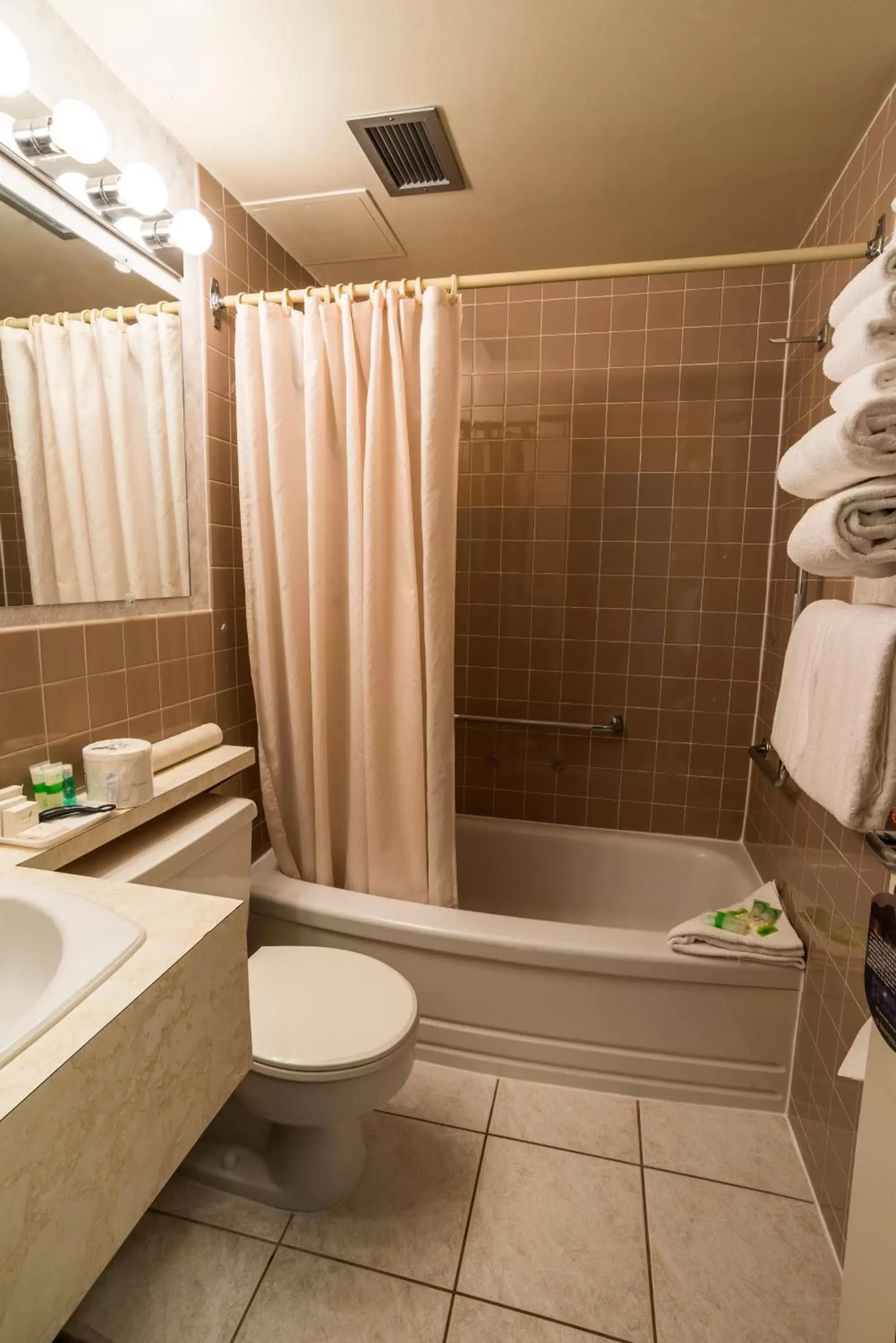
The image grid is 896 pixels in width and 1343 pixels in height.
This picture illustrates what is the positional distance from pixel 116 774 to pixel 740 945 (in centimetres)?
141

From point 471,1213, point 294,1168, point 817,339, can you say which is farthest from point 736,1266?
point 817,339

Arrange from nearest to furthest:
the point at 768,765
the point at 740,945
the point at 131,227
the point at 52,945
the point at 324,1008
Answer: the point at 52,945 < the point at 324,1008 < the point at 131,227 < the point at 740,945 < the point at 768,765

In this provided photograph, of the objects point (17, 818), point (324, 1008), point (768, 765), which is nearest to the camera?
point (17, 818)

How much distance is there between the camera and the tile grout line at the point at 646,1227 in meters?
1.08

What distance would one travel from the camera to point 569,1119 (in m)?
1.48

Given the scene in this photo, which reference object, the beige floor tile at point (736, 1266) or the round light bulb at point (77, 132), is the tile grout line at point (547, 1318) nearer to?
the beige floor tile at point (736, 1266)

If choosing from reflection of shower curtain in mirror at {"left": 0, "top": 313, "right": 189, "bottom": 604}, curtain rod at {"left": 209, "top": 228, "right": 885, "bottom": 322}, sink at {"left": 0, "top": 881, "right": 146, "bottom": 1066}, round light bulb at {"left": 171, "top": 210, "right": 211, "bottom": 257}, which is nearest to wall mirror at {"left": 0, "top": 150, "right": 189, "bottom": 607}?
reflection of shower curtain in mirror at {"left": 0, "top": 313, "right": 189, "bottom": 604}

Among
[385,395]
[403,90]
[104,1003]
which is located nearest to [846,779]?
[104,1003]

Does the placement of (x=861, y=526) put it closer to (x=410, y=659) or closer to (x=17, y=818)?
(x=410, y=659)


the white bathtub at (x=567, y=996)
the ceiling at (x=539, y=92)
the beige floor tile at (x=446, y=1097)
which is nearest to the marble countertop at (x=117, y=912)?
the white bathtub at (x=567, y=996)

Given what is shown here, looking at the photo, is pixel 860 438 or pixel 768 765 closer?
pixel 860 438

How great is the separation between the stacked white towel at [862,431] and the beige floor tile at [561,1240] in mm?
1443

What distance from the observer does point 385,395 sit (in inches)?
59.3

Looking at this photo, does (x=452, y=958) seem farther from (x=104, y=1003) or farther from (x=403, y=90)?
(x=403, y=90)
